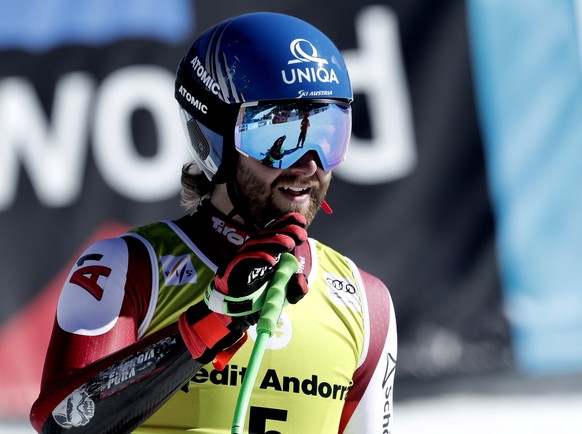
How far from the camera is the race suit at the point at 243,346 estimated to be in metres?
2.29

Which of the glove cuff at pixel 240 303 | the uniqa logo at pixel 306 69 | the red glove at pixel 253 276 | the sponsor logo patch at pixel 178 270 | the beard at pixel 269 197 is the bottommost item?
the glove cuff at pixel 240 303

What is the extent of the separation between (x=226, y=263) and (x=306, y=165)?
1.02ft

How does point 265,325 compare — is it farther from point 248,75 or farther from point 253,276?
point 248,75

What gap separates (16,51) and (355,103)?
66.6 inches

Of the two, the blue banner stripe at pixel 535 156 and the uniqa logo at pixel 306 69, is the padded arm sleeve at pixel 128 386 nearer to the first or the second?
the uniqa logo at pixel 306 69

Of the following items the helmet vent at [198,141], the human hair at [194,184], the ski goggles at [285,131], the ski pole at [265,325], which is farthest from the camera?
the human hair at [194,184]

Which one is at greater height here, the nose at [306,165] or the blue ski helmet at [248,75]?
the blue ski helmet at [248,75]

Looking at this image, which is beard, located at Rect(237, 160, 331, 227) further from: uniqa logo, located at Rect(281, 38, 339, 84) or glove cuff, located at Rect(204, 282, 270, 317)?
glove cuff, located at Rect(204, 282, 270, 317)

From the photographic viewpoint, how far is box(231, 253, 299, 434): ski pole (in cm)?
188

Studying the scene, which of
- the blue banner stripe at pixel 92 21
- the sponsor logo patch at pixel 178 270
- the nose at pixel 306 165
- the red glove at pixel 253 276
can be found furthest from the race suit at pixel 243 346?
the blue banner stripe at pixel 92 21

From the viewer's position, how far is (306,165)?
93.8 inches

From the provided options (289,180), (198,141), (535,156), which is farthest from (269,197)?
(535,156)

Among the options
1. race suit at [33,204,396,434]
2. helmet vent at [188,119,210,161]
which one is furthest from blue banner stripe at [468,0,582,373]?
helmet vent at [188,119,210,161]

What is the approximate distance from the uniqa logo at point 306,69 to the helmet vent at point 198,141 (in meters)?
0.27
